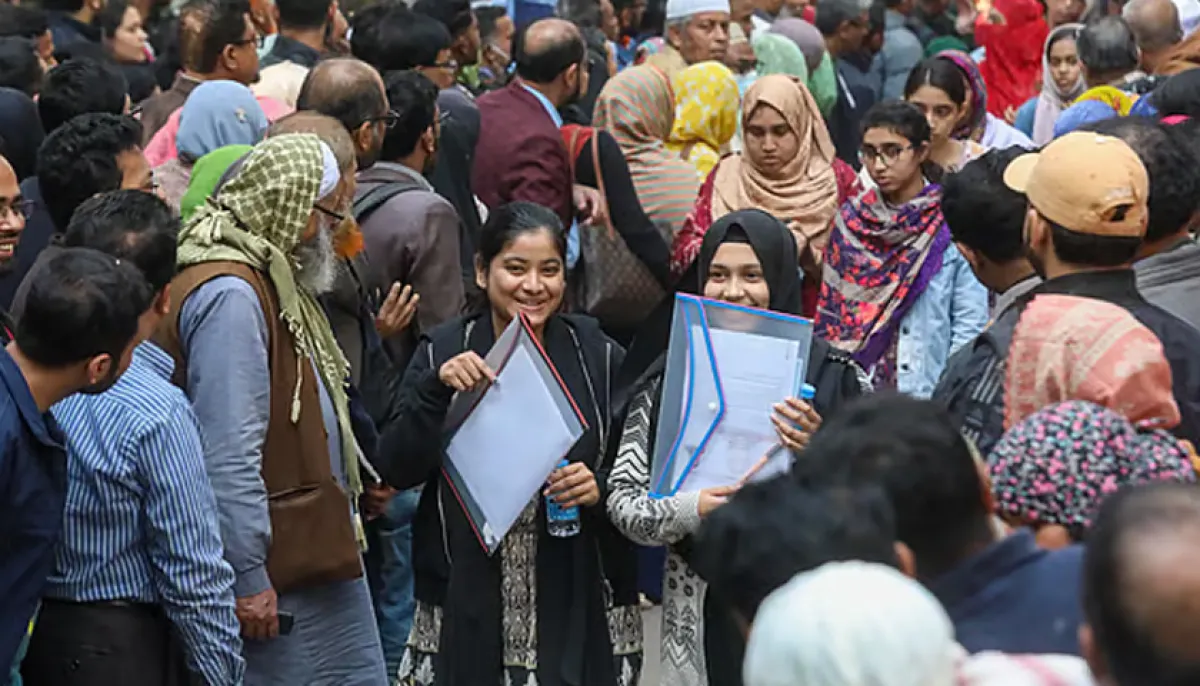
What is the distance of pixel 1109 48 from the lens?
311 inches

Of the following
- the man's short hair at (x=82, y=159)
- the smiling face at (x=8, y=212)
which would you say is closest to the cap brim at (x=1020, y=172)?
the man's short hair at (x=82, y=159)

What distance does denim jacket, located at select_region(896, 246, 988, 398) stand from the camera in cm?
591

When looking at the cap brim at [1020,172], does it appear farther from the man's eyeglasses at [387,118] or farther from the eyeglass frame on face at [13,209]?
the eyeglass frame on face at [13,209]

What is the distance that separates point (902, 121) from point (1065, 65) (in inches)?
126

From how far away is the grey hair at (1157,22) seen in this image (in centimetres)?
757

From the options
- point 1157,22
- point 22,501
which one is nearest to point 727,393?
point 22,501

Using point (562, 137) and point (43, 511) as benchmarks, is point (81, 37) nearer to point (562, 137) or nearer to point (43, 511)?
point (562, 137)

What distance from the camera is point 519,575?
4551mm

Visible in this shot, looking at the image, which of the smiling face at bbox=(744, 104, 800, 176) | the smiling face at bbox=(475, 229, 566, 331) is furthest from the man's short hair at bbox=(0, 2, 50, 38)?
the smiling face at bbox=(475, 229, 566, 331)

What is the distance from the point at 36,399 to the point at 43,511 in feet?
0.76

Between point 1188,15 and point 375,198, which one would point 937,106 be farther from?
point 375,198

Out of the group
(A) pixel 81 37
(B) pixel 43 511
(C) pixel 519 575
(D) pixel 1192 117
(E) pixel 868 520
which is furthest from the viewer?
(A) pixel 81 37

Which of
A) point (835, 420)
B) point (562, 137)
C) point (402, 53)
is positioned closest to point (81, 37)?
point (402, 53)

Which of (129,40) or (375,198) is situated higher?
(375,198)
